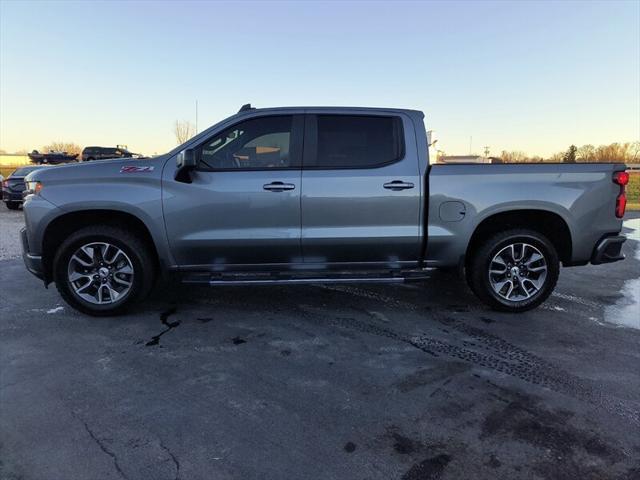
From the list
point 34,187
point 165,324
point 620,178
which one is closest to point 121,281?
point 165,324

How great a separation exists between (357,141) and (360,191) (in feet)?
1.88

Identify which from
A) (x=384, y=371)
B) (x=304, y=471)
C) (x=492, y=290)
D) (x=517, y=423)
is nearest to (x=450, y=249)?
(x=492, y=290)

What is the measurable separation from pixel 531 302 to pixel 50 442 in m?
4.38

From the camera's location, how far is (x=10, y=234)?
9.73 metres

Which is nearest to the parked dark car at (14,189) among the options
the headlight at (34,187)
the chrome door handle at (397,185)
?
the headlight at (34,187)

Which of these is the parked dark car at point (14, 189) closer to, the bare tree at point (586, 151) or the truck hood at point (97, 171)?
the truck hood at point (97, 171)

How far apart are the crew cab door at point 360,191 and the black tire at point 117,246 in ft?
5.31

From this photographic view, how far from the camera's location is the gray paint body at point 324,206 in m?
4.32

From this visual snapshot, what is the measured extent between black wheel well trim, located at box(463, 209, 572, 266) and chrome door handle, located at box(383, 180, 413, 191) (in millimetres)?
867

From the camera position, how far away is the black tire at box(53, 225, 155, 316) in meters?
4.34

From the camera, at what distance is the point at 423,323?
443cm

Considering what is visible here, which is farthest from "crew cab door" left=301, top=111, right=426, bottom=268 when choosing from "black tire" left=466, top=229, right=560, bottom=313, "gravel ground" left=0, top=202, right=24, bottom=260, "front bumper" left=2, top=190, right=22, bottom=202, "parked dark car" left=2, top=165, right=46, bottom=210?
"front bumper" left=2, top=190, right=22, bottom=202

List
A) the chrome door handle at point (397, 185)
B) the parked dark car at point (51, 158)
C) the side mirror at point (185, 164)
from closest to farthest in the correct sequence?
the side mirror at point (185, 164) → the chrome door handle at point (397, 185) → the parked dark car at point (51, 158)

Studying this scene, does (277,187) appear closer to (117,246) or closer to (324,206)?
(324,206)
